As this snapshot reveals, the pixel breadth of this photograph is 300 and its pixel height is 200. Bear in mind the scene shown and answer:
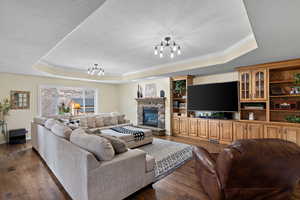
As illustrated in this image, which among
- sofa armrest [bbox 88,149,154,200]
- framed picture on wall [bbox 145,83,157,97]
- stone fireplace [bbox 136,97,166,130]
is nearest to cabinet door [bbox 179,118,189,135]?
stone fireplace [bbox 136,97,166,130]

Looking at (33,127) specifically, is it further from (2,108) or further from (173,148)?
(173,148)

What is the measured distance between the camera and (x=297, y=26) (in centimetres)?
193

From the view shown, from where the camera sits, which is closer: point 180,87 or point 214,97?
point 214,97

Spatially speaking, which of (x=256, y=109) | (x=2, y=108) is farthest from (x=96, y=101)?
(x=256, y=109)

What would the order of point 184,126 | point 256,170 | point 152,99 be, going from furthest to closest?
point 152,99, point 184,126, point 256,170

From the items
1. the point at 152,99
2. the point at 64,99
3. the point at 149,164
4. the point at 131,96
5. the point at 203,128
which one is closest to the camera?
the point at 149,164

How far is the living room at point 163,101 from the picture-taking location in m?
1.58

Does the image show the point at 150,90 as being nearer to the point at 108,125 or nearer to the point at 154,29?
the point at 108,125

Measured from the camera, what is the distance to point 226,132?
4504 millimetres

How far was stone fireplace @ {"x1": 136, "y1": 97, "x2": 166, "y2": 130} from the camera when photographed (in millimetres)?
6133

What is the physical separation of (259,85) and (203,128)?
7.02 ft

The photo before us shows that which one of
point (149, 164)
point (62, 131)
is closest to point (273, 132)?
point (149, 164)

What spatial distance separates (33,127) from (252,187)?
16.6 ft

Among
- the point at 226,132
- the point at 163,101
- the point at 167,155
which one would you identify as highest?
the point at 163,101
